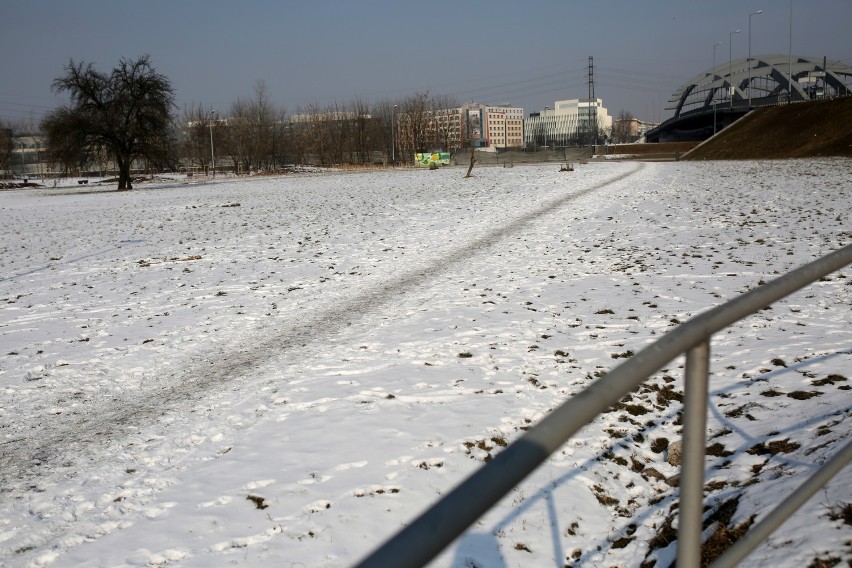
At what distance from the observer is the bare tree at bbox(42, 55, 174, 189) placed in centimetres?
4656

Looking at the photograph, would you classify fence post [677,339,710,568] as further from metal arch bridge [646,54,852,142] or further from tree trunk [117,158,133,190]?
metal arch bridge [646,54,852,142]

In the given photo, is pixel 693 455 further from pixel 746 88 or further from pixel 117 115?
pixel 746 88

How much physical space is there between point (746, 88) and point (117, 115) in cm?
10664

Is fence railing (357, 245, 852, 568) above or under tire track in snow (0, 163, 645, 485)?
above

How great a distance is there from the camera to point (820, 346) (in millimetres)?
6922

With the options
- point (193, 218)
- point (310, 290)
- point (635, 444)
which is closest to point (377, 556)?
point (635, 444)

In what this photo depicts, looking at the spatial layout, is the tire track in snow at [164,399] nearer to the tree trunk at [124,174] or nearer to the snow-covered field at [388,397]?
the snow-covered field at [388,397]

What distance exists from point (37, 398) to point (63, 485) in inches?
91.2

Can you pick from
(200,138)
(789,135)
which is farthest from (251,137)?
(789,135)

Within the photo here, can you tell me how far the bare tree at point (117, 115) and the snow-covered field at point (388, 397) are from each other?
121 feet

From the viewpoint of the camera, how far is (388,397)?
6434 mm

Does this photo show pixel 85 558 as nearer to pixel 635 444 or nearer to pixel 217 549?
pixel 217 549

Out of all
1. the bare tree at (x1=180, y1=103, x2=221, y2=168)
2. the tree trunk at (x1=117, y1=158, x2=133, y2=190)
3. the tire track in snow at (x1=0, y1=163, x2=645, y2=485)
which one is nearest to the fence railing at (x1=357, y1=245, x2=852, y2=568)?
the tire track in snow at (x1=0, y1=163, x2=645, y2=485)

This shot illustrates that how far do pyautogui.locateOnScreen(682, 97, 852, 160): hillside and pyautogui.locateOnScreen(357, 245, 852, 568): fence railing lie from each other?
47.4 meters
